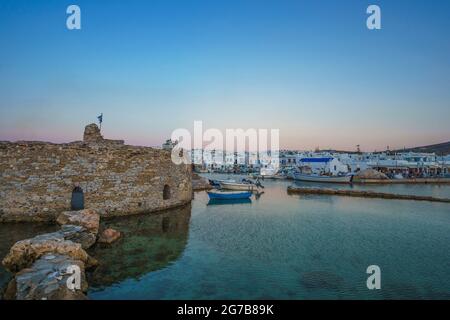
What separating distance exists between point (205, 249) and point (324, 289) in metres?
4.99

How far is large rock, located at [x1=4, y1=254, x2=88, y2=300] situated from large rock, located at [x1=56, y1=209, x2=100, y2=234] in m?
4.35

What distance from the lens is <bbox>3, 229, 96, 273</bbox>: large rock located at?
28.6 ft

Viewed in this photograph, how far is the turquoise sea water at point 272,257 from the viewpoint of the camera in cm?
793

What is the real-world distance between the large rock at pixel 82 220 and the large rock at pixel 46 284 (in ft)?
14.3

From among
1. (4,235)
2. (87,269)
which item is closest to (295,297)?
(87,269)

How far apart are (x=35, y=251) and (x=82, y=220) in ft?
11.7

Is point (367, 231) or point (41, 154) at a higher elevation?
point (41, 154)

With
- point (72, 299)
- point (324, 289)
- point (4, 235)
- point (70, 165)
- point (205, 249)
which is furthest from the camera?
point (70, 165)

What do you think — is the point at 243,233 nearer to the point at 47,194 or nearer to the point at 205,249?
the point at 205,249

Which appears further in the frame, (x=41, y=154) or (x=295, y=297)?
(x=41, y=154)

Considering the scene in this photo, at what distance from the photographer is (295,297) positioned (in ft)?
24.7

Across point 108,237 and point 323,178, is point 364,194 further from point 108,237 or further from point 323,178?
point 108,237

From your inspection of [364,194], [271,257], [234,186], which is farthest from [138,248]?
[364,194]

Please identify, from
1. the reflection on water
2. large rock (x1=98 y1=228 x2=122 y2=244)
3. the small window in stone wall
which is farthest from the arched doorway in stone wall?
the small window in stone wall
